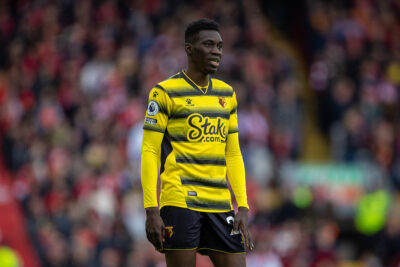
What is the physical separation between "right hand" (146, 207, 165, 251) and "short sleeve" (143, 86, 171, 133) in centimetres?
56

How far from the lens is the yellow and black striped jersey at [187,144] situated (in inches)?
217

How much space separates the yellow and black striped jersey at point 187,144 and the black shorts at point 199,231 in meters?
0.05

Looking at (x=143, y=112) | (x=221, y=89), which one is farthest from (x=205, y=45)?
(x=143, y=112)

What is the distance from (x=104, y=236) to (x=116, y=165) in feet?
5.40

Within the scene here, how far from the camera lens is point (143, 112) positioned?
44.8 ft

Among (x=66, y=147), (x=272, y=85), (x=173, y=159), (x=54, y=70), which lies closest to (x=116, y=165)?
(x=66, y=147)

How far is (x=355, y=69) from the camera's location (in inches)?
624

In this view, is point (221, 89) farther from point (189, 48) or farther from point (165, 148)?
point (165, 148)

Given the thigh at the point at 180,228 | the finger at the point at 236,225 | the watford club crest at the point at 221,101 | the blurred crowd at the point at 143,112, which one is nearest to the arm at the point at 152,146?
the thigh at the point at 180,228

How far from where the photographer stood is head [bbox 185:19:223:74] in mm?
5570

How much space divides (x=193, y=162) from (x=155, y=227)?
0.53m

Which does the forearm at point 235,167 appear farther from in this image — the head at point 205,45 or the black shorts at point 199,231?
the head at point 205,45

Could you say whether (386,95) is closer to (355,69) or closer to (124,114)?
(355,69)

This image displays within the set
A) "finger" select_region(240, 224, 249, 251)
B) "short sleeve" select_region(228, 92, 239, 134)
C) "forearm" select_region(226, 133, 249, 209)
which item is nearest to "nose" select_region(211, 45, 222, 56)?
"short sleeve" select_region(228, 92, 239, 134)
